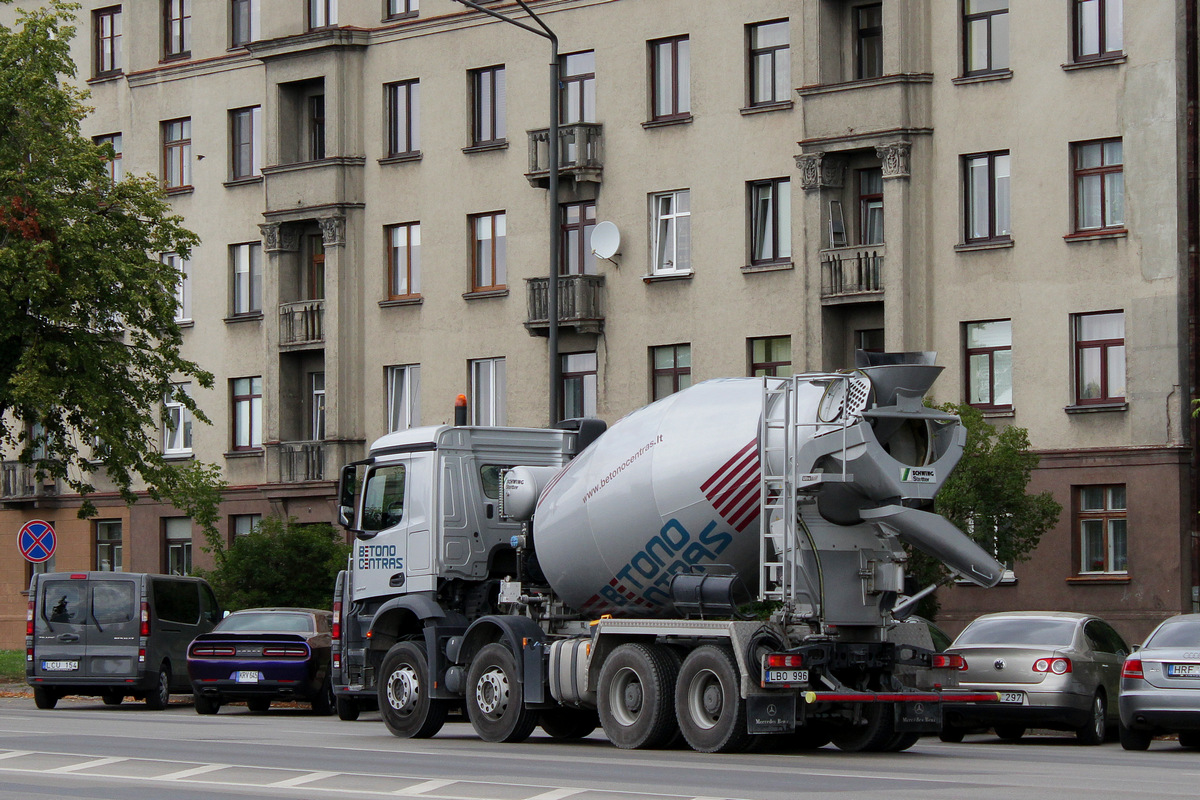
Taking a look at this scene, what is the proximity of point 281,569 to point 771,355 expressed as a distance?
1034cm

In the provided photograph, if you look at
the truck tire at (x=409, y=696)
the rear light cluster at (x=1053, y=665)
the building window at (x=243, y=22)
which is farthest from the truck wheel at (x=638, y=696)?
the building window at (x=243, y=22)

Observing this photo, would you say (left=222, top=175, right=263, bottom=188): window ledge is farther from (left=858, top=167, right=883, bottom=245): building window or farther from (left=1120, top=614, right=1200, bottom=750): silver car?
(left=1120, top=614, right=1200, bottom=750): silver car

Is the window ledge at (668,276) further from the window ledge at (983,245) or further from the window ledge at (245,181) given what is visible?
the window ledge at (245,181)

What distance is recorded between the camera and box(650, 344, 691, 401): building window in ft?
141

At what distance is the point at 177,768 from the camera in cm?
1648

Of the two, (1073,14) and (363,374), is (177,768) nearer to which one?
(1073,14)

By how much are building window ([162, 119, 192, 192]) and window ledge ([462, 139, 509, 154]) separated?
30.9 feet

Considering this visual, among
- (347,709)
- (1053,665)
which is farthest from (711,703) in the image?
(347,709)

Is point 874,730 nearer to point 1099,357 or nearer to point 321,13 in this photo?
point 1099,357

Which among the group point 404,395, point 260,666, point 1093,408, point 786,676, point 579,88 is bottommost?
point 260,666

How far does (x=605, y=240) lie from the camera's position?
42.9 metres

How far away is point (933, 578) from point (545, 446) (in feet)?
28.5

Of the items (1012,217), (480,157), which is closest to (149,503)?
(480,157)

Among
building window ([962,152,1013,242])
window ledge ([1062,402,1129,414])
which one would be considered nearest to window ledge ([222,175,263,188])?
building window ([962,152,1013,242])
